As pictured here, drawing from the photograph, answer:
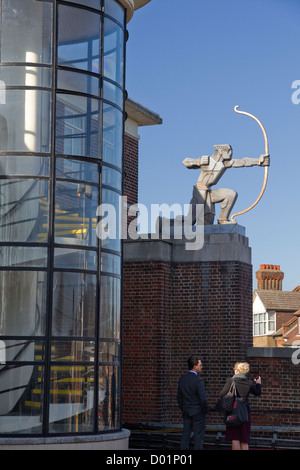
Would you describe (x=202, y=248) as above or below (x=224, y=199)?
below

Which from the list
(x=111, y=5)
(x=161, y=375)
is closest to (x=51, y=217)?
(x=111, y=5)

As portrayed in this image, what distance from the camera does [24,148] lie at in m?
12.8

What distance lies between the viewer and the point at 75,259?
12.9m

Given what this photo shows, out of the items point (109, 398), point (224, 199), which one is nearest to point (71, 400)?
point (109, 398)

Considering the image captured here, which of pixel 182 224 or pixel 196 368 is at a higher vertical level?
pixel 182 224

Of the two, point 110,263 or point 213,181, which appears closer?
point 110,263

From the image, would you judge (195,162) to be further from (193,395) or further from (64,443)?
(64,443)

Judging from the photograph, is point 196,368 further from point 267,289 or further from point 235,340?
point 267,289

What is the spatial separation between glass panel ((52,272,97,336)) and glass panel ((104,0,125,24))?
15.6 feet

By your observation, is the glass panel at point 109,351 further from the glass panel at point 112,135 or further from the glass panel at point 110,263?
the glass panel at point 112,135

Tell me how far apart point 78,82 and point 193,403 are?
5661 millimetres

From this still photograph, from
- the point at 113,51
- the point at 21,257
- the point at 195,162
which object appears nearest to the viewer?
the point at 21,257

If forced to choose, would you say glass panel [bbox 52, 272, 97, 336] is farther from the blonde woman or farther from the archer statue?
the archer statue

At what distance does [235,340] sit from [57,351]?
6398mm
